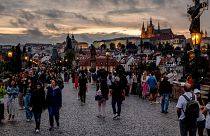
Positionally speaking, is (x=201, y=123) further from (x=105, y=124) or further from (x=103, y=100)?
(x=103, y=100)

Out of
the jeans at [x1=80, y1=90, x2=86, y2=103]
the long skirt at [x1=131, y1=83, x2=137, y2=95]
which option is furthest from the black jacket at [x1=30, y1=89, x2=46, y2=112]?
the long skirt at [x1=131, y1=83, x2=137, y2=95]

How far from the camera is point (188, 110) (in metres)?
10.3

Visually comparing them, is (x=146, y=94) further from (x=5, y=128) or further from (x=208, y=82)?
(x=5, y=128)

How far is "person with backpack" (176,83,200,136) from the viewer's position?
33.7 ft

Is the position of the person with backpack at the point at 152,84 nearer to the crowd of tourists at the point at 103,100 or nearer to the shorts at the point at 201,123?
the crowd of tourists at the point at 103,100

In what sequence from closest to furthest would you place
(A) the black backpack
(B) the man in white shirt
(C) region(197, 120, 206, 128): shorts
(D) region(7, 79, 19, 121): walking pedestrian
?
(A) the black backpack, (B) the man in white shirt, (C) region(197, 120, 206, 128): shorts, (D) region(7, 79, 19, 121): walking pedestrian

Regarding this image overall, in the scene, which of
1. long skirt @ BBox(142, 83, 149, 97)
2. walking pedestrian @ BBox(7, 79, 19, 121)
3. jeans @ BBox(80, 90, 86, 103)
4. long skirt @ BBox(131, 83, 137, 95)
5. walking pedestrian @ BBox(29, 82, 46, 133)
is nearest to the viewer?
walking pedestrian @ BBox(29, 82, 46, 133)

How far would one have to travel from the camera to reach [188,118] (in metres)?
10.5

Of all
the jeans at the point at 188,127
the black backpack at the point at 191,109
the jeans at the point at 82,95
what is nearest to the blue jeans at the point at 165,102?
the jeans at the point at 82,95

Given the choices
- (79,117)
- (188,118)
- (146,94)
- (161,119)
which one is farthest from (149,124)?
(146,94)

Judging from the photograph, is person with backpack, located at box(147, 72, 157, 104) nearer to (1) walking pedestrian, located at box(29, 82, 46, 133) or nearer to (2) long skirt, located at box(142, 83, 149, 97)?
(2) long skirt, located at box(142, 83, 149, 97)

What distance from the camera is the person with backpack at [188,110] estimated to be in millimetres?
10281

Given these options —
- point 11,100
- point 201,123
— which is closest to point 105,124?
point 11,100

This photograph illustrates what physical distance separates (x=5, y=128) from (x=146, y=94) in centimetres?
1388
